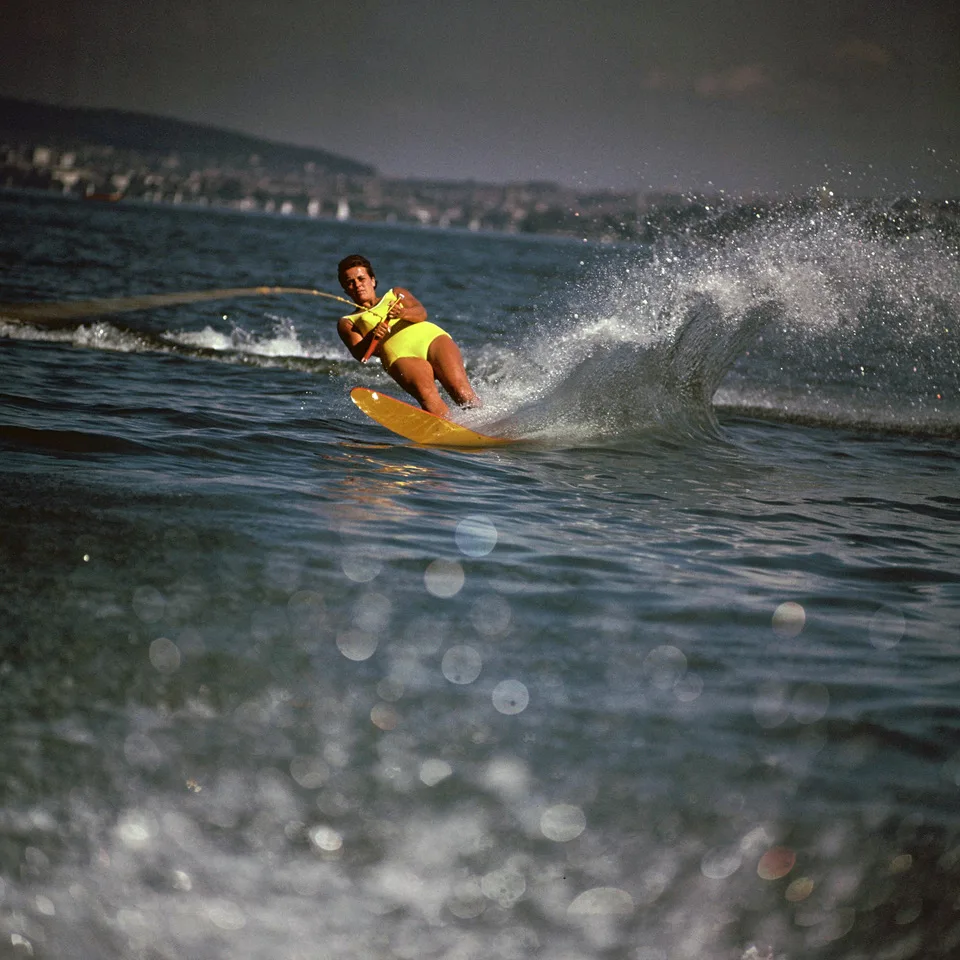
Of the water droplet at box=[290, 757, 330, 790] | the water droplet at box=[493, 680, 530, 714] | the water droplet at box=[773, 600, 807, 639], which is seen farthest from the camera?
the water droplet at box=[773, 600, 807, 639]

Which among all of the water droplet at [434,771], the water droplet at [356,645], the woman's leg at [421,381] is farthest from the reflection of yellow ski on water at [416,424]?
the water droplet at [434,771]

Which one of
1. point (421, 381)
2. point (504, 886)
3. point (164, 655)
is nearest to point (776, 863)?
point (504, 886)

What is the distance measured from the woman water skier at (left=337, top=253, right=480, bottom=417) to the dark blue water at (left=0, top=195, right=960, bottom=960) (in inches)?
26.7

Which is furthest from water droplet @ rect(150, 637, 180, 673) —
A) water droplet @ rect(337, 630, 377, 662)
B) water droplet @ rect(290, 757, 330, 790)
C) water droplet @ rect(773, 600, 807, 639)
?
water droplet @ rect(773, 600, 807, 639)

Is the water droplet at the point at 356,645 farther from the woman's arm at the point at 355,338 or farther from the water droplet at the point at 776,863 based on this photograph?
the woman's arm at the point at 355,338

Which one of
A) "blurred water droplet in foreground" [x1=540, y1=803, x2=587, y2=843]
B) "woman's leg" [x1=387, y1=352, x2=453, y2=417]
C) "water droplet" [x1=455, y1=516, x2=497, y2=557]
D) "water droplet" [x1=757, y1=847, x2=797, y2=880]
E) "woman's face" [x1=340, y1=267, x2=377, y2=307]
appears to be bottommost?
"blurred water droplet in foreground" [x1=540, y1=803, x2=587, y2=843]

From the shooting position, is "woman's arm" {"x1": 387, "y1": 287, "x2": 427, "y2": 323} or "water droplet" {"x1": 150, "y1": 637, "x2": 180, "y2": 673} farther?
"woman's arm" {"x1": 387, "y1": 287, "x2": 427, "y2": 323}

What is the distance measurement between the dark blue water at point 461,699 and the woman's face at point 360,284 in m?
1.16

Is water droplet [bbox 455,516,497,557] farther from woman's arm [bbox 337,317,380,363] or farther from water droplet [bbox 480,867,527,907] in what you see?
woman's arm [bbox 337,317,380,363]

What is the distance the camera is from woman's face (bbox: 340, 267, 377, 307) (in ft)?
28.4

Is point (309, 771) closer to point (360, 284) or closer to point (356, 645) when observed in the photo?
point (356, 645)

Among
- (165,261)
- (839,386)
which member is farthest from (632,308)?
(165,261)

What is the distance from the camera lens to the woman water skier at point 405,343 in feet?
29.1

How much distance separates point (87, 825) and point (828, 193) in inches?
425
